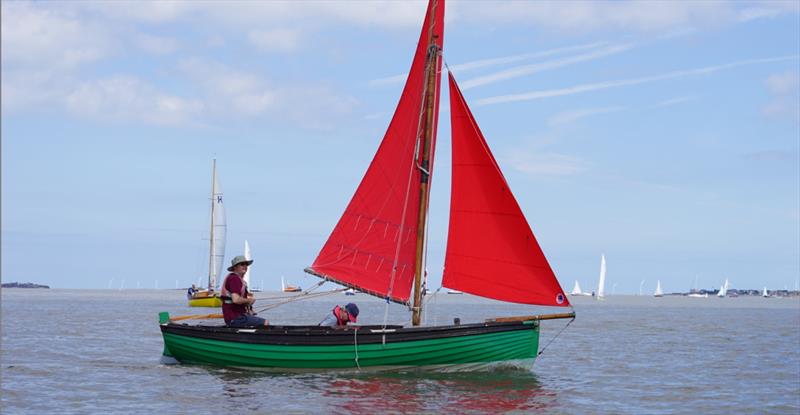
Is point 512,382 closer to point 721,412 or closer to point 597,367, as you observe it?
point 721,412

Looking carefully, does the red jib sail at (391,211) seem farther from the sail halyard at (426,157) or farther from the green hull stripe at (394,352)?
the green hull stripe at (394,352)

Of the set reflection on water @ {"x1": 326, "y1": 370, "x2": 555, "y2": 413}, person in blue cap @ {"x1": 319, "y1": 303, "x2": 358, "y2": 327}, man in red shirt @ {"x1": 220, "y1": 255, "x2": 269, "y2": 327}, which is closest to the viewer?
reflection on water @ {"x1": 326, "y1": 370, "x2": 555, "y2": 413}

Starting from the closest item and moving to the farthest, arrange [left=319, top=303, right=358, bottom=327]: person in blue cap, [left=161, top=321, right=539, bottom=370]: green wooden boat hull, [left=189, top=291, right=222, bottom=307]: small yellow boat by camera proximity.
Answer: [left=161, top=321, right=539, bottom=370]: green wooden boat hull
[left=319, top=303, right=358, bottom=327]: person in blue cap
[left=189, top=291, right=222, bottom=307]: small yellow boat

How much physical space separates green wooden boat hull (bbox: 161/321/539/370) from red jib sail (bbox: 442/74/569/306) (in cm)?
101

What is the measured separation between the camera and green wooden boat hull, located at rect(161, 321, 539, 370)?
24328 millimetres

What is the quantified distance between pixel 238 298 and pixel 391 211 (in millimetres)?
4621

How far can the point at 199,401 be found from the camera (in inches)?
858

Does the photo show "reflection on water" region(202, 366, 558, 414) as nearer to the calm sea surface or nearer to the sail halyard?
the calm sea surface

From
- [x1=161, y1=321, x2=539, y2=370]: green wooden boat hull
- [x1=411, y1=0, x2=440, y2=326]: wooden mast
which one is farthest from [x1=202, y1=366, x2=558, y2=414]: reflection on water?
[x1=411, y1=0, x2=440, y2=326]: wooden mast

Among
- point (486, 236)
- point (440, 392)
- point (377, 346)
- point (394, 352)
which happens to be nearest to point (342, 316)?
point (377, 346)

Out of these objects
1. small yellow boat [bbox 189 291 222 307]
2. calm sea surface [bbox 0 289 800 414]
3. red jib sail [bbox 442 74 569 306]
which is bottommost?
calm sea surface [bbox 0 289 800 414]

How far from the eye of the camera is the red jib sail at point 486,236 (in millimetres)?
24578

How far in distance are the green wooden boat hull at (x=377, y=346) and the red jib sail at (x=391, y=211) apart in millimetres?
1518

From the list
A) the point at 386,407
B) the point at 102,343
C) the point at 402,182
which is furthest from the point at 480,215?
the point at 102,343
